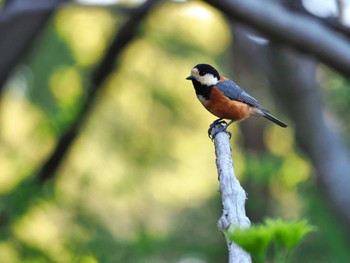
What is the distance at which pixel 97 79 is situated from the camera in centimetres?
747

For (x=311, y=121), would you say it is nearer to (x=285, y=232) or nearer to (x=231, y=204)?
(x=231, y=204)

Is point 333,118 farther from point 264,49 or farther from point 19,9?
point 19,9

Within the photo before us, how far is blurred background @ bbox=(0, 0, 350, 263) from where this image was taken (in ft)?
23.5

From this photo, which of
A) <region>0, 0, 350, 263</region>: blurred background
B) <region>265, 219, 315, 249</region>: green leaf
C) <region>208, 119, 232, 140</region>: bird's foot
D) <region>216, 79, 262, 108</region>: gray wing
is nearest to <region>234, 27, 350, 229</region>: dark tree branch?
<region>0, 0, 350, 263</region>: blurred background

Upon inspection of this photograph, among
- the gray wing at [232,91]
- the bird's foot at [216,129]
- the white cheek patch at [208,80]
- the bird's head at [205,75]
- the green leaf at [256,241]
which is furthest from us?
the gray wing at [232,91]

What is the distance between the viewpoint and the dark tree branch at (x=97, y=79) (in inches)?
265

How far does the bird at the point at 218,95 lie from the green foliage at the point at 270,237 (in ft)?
8.15

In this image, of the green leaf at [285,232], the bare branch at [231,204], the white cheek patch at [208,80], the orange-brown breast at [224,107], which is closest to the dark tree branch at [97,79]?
the orange-brown breast at [224,107]

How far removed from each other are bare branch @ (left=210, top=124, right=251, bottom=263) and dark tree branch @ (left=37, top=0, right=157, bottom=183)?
463 cm

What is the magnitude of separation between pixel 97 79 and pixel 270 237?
6320 mm

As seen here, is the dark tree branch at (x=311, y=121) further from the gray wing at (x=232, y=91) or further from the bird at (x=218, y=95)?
the bird at (x=218, y=95)

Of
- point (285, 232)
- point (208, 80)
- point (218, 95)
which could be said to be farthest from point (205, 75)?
point (285, 232)

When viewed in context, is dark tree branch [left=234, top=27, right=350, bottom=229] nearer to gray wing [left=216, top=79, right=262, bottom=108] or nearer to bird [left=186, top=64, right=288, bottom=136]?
gray wing [left=216, top=79, right=262, bottom=108]

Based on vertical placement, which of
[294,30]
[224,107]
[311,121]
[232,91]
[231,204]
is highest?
[311,121]
